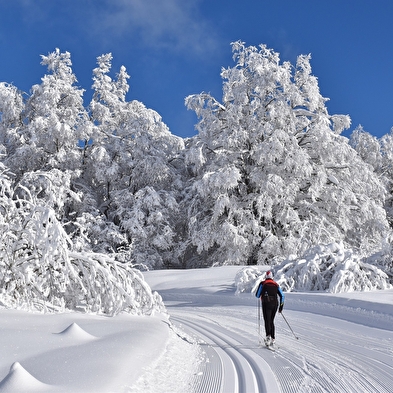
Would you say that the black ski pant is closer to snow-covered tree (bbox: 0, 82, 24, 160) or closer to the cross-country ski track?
the cross-country ski track

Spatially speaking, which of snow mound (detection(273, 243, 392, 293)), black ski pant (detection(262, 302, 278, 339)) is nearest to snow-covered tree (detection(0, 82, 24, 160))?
snow mound (detection(273, 243, 392, 293))

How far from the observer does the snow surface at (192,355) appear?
12.2 ft

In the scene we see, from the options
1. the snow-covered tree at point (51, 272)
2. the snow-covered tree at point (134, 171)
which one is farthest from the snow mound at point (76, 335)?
the snow-covered tree at point (134, 171)

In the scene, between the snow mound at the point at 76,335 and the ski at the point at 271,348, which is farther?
the ski at the point at 271,348

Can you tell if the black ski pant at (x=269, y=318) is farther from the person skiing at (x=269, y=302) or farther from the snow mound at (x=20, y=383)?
the snow mound at (x=20, y=383)

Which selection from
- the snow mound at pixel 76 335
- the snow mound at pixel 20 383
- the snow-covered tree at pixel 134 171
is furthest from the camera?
the snow-covered tree at pixel 134 171

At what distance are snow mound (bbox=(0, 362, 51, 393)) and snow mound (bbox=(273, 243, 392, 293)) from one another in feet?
31.8

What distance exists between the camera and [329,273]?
12789 mm

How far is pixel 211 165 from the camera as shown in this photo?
2198cm

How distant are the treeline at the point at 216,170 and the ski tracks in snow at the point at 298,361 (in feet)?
37.5

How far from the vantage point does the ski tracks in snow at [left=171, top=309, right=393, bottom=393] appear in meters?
4.37

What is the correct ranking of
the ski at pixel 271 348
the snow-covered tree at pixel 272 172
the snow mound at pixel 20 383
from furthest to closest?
the snow-covered tree at pixel 272 172 < the ski at pixel 271 348 < the snow mound at pixel 20 383

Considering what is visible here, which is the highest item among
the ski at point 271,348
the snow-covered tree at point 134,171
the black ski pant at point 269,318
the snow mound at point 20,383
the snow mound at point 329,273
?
the snow-covered tree at point 134,171

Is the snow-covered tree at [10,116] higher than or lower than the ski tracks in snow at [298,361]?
higher
